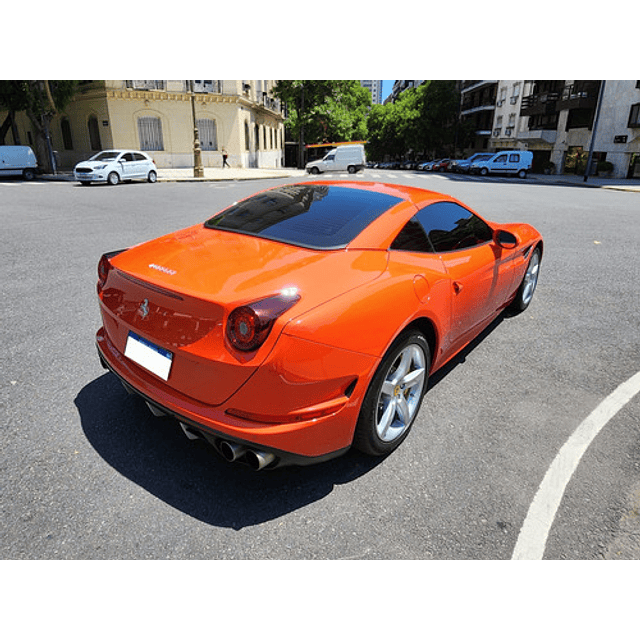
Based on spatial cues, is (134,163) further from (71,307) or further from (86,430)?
(86,430)

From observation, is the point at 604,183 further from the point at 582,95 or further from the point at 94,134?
the point at 94,134

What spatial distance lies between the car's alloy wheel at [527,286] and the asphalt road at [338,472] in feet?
1.06

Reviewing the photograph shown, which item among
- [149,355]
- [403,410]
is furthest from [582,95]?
[149,355]

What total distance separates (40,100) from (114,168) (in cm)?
934

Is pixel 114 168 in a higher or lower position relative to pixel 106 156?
lower

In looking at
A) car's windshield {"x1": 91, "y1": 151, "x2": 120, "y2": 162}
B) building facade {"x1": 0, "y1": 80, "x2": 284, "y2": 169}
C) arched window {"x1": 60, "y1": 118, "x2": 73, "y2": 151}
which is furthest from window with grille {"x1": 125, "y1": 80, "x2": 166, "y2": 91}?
car's windshield {"x1": 91, "y1": 151, "x2": 120, "y2": 162}

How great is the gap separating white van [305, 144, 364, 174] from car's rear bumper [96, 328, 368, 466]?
113 ft

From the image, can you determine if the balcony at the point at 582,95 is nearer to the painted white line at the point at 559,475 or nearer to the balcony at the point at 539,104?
the balcony at the point at 539,104

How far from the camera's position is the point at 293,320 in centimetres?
211

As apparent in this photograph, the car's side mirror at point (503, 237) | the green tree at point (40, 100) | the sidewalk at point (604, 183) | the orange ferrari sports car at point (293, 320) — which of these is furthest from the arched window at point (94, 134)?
the car's side mirror at point (503, 237)

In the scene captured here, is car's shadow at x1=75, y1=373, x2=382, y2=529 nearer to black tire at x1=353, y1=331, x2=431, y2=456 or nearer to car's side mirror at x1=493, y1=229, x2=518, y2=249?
black tire at x1=353, y1=331, x2=431, y2=456

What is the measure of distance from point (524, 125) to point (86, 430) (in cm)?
5793

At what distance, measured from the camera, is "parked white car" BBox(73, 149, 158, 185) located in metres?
20.7

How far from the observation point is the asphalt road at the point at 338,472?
87.3 inches
